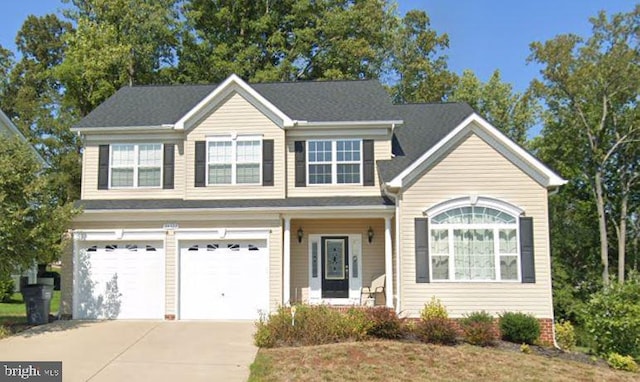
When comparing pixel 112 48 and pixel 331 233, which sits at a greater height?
pixel 112 48

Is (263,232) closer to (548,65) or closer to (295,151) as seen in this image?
(295,151)

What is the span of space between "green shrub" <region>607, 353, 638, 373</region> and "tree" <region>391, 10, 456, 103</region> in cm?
2360

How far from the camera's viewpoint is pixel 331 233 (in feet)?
57.4

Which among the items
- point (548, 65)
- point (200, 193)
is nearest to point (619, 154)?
point (548, 65)

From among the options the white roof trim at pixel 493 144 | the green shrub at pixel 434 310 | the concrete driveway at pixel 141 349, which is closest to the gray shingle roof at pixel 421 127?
the white roof trim at pixel 493 144

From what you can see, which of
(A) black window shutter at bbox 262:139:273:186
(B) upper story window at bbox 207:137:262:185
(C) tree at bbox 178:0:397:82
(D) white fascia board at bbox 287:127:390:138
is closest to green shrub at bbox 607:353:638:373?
(D) white fascia board at bbox 287:127:390:138

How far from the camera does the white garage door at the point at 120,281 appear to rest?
16062 millimetres

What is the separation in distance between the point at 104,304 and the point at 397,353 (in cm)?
943

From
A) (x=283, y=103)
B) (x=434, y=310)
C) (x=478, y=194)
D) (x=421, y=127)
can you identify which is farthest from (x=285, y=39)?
(x=434, y=310)

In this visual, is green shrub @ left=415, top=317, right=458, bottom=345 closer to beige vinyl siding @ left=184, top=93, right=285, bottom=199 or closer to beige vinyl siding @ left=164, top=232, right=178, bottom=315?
beige vinyl siding @ left=184, top=93, right=285, bottom=199

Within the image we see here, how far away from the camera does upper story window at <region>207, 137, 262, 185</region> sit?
17.0m

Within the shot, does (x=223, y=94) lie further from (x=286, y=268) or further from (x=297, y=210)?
(x=286, y=268)

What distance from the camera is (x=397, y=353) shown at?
36.4 feet

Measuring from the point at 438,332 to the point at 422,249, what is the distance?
266 centimetres
